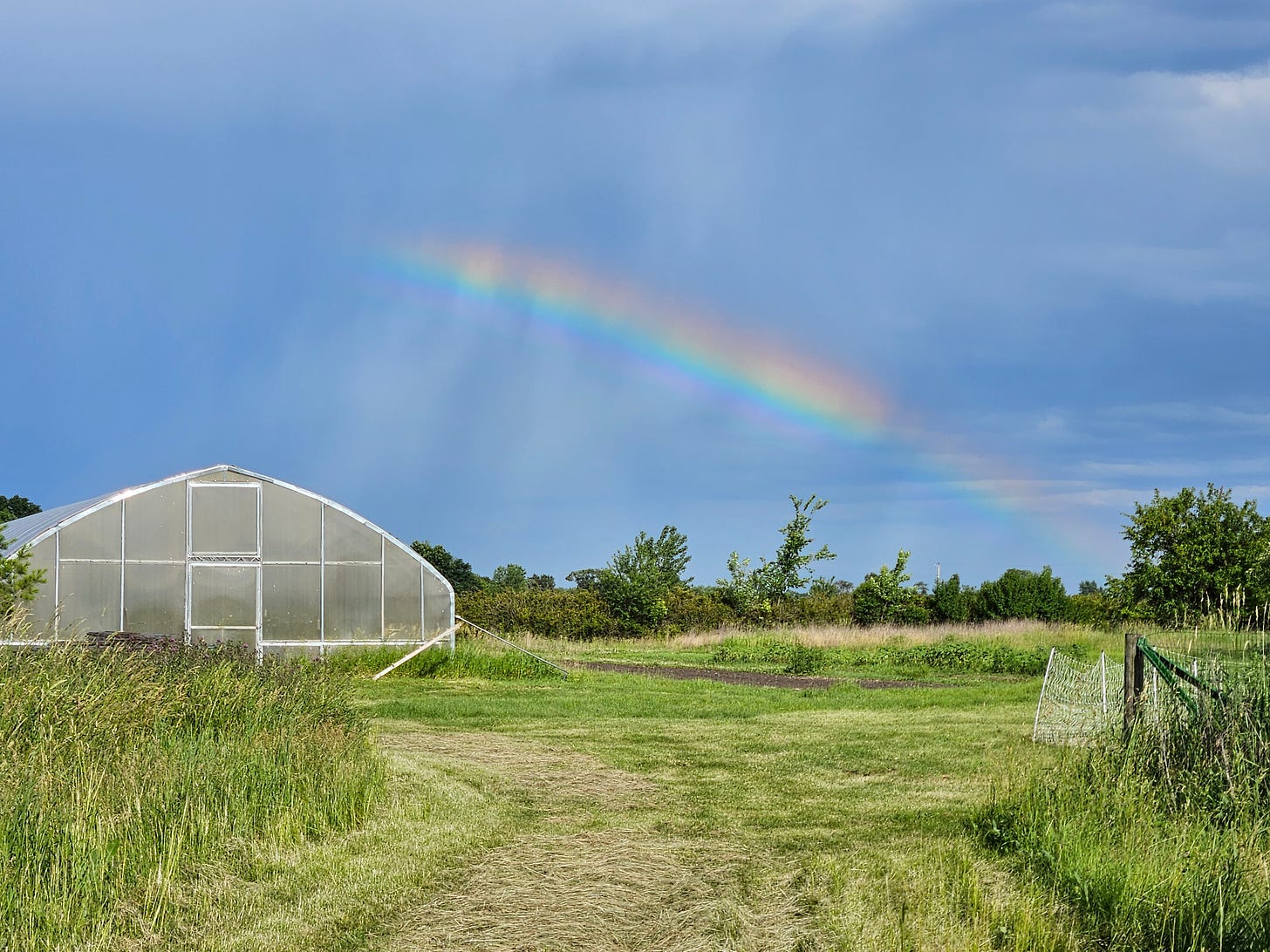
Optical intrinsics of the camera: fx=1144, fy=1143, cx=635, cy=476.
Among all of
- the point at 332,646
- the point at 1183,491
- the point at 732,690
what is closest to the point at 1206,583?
the point at 1183,491

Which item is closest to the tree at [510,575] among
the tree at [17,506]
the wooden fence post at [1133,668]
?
the tree at [17,506]

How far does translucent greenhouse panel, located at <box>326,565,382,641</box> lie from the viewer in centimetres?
2178

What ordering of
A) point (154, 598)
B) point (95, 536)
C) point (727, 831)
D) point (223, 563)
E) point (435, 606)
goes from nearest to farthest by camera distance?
1. point (727, 831)
2. point (95, 536)
3. point (154, 598)
4. point (223, 563)
5. point (435, 606)

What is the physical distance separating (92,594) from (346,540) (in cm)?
452

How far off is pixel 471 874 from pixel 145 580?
16379 millimetres

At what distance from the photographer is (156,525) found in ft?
69.1

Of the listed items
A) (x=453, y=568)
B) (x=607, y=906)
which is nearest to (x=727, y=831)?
(x=607, y=906)

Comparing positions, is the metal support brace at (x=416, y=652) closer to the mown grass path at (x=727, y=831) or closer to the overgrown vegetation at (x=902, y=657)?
the mown grass path at (x=727, y=831)

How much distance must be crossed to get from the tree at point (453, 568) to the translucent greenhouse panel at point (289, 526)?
22.1 meters

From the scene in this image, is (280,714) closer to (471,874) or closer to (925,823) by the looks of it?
(471,874)

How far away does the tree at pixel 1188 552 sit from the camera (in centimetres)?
2592

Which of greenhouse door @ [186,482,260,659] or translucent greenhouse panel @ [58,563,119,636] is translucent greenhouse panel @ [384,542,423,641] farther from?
translucent greenhouse panel @ [58,563,119,636]

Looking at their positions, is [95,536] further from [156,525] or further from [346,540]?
[346,540]

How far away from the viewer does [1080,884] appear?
586 centimetres
